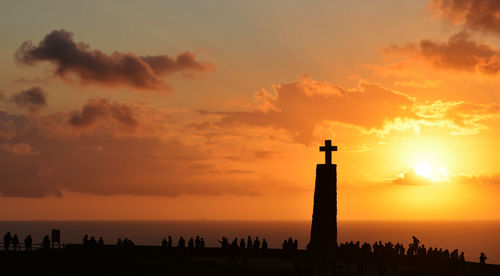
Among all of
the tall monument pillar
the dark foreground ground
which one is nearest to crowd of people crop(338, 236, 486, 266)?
the dark foreground ground

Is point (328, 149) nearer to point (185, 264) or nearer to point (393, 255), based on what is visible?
point (393, 255)

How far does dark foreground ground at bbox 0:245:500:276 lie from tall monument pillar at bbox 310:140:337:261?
0.90 m

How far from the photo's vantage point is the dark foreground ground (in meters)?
34.0

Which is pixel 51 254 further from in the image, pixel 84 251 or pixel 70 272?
pixel 70 272

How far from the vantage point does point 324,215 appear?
35219 millimetres

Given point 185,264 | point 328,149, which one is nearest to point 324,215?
point 328,149

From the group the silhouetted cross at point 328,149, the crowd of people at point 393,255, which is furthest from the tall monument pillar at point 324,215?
the crowd of people at point 393,255

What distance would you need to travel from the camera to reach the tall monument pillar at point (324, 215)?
34.8m

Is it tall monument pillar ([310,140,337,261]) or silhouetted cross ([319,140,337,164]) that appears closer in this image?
tall monument pillar ([310,140,337,261])

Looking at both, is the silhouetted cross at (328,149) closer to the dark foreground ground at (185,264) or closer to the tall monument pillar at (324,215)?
the tall monument pillar at (324,215)

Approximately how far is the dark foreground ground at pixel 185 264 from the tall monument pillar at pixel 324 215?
0.90 metres

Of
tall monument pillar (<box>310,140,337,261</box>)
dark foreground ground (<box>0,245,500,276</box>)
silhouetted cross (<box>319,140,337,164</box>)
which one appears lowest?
dark foreground ground (<box>0,245,500,276</box>)

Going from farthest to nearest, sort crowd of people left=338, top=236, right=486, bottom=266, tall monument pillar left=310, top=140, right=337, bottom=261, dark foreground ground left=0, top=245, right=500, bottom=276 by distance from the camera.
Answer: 1. crowd of people left=338, top=236, right=486, bottom=266
2. tall monument pillar left=310, top=140, right=337, bottom=261
3. dark foreground ground left=0, top=245, right=500, bottom=276

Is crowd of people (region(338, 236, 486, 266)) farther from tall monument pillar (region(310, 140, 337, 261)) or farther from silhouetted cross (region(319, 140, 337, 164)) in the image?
silhouetted cross (region(319, 140, 337, 164))
